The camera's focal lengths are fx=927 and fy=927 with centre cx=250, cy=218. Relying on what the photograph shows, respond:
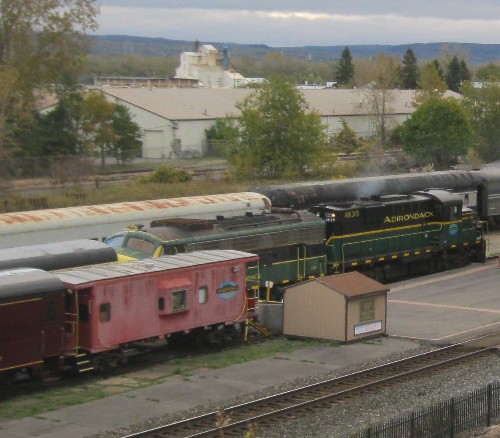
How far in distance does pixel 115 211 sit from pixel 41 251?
374 inches

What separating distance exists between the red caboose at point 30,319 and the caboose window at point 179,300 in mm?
3361

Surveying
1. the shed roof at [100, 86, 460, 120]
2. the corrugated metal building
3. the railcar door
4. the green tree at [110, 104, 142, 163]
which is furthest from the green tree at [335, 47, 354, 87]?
the railcar door

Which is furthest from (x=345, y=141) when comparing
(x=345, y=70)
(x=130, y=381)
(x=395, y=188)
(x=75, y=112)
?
(x=345, y=70)

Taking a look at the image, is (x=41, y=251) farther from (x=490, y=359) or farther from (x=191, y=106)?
(x=191, y=106)

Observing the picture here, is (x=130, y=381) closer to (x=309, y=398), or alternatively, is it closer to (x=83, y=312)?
(x=83, y=312)

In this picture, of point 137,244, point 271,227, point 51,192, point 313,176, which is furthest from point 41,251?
point 313,176

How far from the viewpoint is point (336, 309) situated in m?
26.0

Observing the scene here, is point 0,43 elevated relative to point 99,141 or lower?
elevated

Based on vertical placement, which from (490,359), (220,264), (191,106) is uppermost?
(191,106)

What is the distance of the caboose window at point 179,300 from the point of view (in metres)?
23.5

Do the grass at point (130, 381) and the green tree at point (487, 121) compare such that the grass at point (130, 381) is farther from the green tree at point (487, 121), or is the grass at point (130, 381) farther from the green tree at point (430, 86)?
the green tree at point (430, 86)

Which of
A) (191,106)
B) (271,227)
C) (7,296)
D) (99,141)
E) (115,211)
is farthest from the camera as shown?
(191,106)

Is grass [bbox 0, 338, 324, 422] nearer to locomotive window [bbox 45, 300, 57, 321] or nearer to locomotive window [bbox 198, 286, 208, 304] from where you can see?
locomotive window [bbox 198, 286, 208, 304]

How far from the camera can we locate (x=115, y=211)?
33.8 metres
